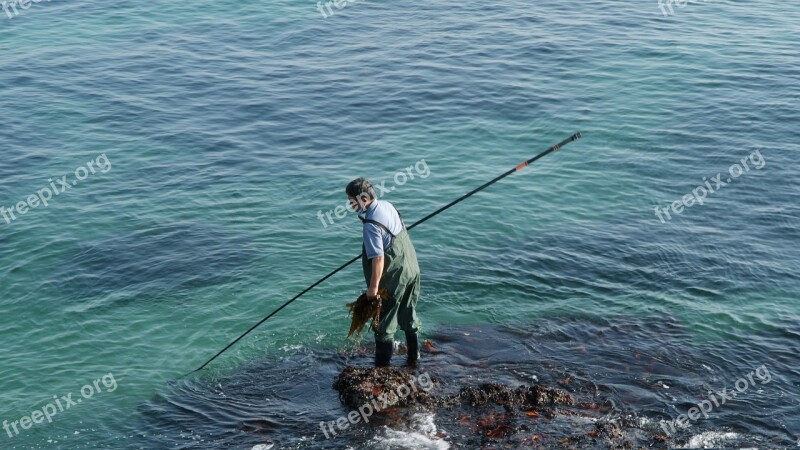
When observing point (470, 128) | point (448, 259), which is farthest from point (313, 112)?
point (448, 259)

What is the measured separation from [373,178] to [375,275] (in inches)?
280

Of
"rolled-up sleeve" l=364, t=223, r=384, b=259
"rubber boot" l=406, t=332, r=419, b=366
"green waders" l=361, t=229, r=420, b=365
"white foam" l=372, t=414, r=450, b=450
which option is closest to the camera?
"white foam" l=372, t=414, r=450, b=450

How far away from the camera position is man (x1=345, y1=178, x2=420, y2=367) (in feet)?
28.0

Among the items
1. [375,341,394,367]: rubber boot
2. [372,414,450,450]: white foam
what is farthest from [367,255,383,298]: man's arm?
[372,414,450,450]: white foam

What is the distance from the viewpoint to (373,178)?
15.6 metres

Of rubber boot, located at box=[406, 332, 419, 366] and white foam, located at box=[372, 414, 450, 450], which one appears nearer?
white foam, located at box=[372, 414, 450, 450]

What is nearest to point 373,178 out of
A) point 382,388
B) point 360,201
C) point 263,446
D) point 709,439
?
point 382,388

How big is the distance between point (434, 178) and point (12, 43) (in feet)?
44.4

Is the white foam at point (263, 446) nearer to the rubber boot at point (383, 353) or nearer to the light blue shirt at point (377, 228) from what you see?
the rubber boot at point (383, 353)

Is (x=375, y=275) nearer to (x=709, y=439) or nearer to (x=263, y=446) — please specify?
(x=263, y=446)

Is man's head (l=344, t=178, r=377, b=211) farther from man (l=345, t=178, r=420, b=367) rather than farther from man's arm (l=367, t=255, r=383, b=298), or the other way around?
man's arm (l=367, t=255, r=383, b=298)

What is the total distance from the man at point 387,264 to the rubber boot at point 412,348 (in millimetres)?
13

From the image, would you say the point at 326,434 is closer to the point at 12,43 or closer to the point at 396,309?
the point at 396,309

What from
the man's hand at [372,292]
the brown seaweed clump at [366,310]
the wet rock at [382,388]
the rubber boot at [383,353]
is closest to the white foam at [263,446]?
the wet rock at [382,388]
